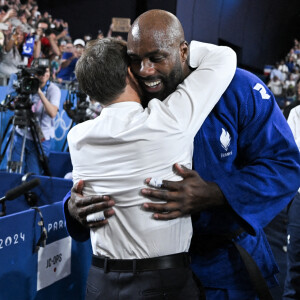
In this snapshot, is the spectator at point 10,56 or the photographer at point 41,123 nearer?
the photographer at point 41,123

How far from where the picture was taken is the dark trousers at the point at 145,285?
1083 millimetres

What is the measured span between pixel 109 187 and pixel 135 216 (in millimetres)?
105

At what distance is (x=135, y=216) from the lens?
3.63 ft

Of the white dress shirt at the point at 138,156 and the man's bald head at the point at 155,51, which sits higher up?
the man's bald head at the point at 155,51

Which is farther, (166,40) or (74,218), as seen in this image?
(74,218)

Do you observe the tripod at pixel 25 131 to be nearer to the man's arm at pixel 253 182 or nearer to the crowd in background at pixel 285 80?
the man's arm at pixel 253 182

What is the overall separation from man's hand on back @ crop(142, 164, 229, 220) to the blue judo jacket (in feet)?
0.12

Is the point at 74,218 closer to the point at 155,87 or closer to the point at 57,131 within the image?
the point at 155,87

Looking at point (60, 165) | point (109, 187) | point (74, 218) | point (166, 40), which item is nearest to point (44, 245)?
point (74, 218)

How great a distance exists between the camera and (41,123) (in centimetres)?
418

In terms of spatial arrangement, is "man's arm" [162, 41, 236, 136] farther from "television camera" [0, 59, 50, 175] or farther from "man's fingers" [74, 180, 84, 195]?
"television camera" [0, 59, 50, 175]

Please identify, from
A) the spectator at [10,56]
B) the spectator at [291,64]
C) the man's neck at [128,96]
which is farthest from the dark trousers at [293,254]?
the spectator at [291,64]

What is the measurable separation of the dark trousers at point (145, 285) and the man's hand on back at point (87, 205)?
15cm

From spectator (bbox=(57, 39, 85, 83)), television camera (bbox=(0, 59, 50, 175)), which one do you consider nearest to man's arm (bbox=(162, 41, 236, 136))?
television camera (bbox=(0, 59, 50, 175))
